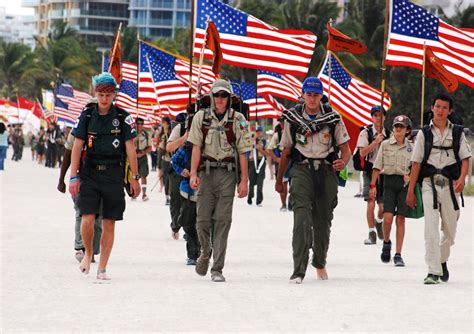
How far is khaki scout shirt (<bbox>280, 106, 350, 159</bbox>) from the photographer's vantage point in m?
11.2

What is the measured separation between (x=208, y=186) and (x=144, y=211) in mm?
10928

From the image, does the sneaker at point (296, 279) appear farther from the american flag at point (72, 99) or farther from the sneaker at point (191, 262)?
the american flag at point (72, 99)

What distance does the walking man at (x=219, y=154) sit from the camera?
11.2m

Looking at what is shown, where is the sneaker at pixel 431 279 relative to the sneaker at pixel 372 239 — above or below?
above

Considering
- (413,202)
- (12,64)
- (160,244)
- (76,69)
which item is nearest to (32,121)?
(76,69)

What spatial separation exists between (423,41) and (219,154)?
696 cm

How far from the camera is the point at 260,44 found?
1938 cm

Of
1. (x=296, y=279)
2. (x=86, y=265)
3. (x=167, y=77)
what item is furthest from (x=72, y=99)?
(x=296, y=279)

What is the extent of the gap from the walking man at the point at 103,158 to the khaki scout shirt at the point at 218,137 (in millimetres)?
700

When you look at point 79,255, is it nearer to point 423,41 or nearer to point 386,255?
point 386,255

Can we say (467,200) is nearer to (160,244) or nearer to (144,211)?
(144,211)

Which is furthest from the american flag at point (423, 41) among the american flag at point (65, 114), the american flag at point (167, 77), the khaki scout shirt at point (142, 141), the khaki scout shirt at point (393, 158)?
the american flag at point (65, 114)

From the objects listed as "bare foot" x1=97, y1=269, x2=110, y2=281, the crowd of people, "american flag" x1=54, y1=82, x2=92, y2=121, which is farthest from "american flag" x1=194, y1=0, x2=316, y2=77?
"american flag" x1=54, y1=82, x2=92, y2=121

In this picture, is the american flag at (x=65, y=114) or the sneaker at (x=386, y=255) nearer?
the sneaker at (x=386, y=255)
